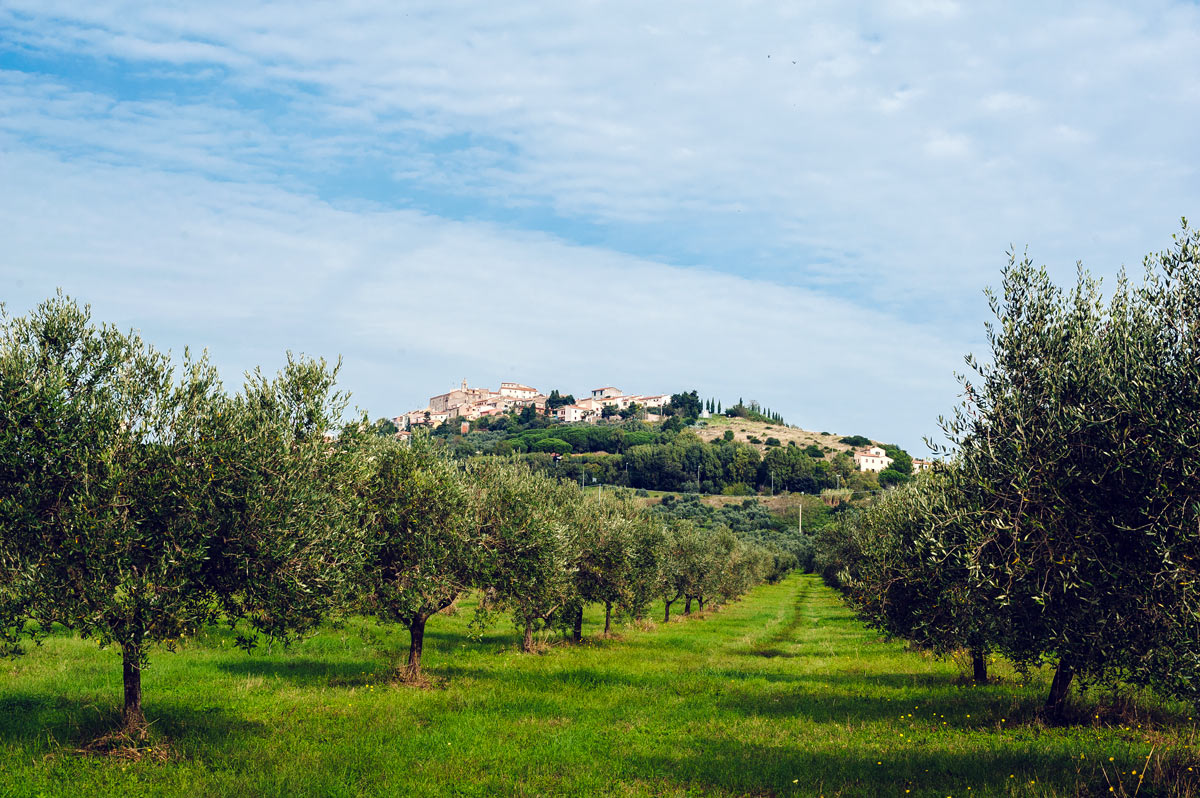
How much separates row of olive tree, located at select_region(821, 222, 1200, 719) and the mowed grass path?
3166 mm

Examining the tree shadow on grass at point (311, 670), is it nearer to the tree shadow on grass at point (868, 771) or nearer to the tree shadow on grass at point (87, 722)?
the tree shadow on grass at point (87, 722)

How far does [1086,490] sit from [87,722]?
79.9 feet

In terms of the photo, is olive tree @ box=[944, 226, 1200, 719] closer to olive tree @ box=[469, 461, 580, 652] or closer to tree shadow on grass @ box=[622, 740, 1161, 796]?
tree shadow on grass @ box=[622, 740, 1161, 796]

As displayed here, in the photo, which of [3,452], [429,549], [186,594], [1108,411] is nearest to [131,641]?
[186,594]

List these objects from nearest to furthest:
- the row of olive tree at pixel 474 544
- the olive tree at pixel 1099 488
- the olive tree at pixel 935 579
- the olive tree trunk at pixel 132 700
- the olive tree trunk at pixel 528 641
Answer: the olive tree at pixel 1099 488, the olive tree at pixel 935 579, the olive tree trunk at pixel 132 700, the row of olive tree at pixel 474 544, the olive tree trunk at pixel 528 641

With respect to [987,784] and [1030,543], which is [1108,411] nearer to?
[1030,543]

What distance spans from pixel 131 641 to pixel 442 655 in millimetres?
21746

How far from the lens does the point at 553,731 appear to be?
22125 millimetres

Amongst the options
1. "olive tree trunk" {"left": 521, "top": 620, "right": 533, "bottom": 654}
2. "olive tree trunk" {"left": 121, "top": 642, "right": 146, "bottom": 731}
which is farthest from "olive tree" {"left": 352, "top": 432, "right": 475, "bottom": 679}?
"olive tree trunk" {"left": 521, "top": 620, "right": 533, "bottom": 654}

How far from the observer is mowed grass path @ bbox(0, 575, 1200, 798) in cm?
1644

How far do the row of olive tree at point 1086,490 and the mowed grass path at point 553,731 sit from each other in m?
3.17

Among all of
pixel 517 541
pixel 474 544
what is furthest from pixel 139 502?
pixel 517 541

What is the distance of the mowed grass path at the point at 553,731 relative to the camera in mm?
16438

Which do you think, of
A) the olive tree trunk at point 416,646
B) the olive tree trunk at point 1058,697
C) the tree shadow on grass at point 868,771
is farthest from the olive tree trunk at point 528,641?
the olive tree trunk at point 1058,697
